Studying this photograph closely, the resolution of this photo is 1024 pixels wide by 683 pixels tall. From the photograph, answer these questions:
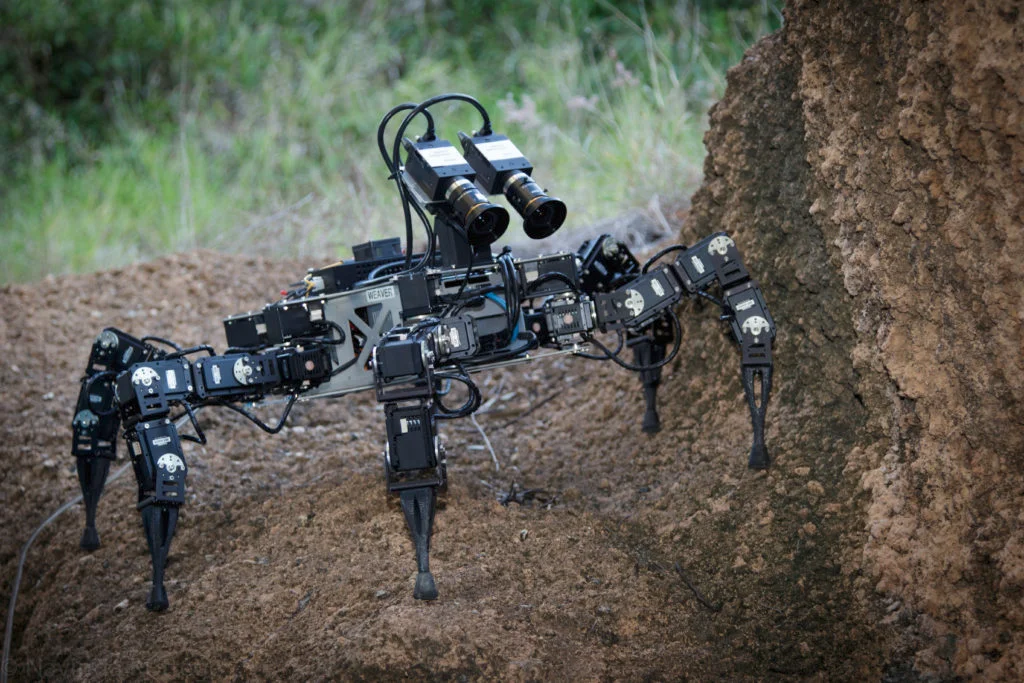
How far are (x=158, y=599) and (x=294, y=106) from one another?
651 centimetres

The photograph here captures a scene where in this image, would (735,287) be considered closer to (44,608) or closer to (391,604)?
(391,604)

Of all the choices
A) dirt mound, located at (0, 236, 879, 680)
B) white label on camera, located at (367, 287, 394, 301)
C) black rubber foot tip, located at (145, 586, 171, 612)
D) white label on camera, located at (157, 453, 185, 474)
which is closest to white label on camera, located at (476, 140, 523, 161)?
white label on camera, located at (367, 287, 394, 301)

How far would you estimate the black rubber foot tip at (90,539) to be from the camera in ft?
14.9

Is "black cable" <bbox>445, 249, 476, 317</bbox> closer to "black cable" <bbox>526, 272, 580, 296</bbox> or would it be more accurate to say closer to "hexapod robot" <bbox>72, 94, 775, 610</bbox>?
"hexapod robot" <bbox>72, 94, 775, 610</bbox>

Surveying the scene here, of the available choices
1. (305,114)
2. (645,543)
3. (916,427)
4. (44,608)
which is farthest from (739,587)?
(305,114)

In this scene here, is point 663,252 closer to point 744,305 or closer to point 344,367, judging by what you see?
point 744,305

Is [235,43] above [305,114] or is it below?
above

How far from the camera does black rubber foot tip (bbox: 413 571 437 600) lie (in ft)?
11.4

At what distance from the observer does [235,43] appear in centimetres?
1010

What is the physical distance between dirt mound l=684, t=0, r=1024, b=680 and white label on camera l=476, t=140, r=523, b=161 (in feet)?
3.51

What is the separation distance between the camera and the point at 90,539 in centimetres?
455

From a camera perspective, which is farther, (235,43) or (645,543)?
(235,43)

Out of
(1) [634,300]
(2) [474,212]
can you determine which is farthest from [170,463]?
(1) [634,300]

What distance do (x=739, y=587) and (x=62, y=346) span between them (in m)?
4.56
